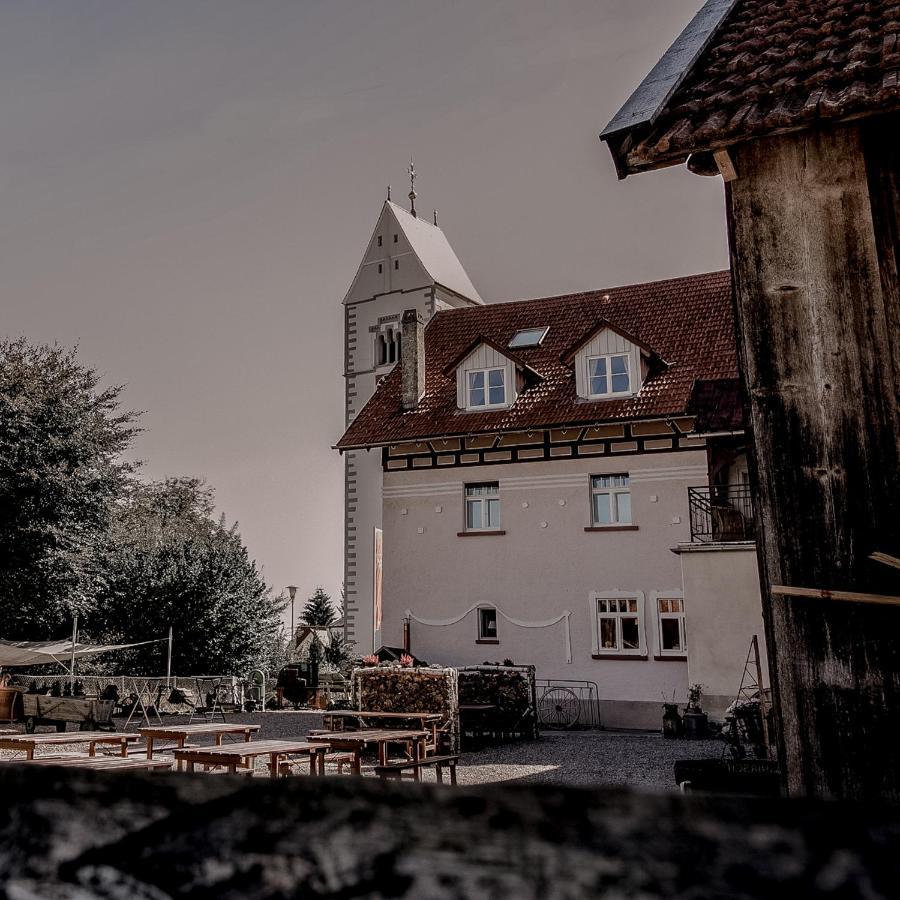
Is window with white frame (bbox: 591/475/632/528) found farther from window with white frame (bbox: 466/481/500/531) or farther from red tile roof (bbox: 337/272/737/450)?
window with white frame (bbox: 466/481/500/531)

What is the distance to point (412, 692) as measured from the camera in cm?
1788

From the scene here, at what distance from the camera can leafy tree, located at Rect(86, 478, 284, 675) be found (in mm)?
29578

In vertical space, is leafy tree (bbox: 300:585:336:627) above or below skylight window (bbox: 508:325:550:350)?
below

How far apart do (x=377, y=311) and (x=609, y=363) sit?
16.1 m

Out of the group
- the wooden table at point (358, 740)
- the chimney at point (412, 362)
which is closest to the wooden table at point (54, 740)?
the wooden table at point (358, 740)

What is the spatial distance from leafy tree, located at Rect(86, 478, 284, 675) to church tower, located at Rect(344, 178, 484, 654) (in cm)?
406

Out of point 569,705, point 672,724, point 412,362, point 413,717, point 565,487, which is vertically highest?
point 412,362

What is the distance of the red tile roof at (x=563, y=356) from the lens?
79.2 ft

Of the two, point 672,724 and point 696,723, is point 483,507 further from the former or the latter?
point 696,723

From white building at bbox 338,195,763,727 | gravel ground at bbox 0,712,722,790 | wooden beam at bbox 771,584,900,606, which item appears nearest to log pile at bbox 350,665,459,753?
gravel ground at bbox 0,712,722,790

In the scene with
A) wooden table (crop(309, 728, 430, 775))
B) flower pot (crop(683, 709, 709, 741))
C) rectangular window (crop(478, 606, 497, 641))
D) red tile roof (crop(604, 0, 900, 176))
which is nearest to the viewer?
red tile roof (crop(604, 0, 900, 176))

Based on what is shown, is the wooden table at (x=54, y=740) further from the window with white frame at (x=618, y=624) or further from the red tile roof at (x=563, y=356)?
the red tile roof at (x=563, y=356)

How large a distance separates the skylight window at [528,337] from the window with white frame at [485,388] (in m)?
1.95

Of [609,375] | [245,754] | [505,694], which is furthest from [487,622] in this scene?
[245,754]
